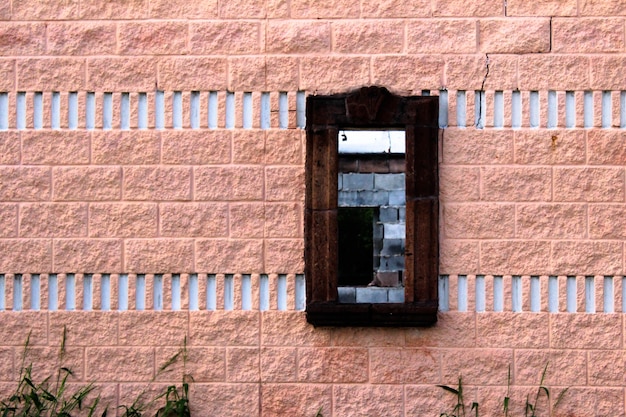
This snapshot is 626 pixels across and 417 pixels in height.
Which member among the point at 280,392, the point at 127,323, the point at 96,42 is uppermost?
the point at 96,42

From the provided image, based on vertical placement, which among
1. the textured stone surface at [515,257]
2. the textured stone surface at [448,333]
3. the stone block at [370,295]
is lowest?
the textured stone surface at [448,333]

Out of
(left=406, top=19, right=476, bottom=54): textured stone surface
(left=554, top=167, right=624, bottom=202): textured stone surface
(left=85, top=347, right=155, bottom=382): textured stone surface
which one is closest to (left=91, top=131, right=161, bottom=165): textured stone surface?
(left=85, top=347, right=155, bottom=382): textured stone surface

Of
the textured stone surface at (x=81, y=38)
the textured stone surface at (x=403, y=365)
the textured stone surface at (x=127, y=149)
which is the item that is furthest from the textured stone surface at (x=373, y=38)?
the textured stone surface at (x=403, y=365)

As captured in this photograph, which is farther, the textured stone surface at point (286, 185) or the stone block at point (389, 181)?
the stone block at point (389, 181)

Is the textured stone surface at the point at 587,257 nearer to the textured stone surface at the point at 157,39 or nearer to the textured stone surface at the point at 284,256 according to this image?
the textured stone surface at the point at 284,256

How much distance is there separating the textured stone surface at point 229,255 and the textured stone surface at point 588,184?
2109 millimetres

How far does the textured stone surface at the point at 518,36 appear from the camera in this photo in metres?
6.30

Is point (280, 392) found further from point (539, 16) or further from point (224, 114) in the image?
point (539, 16)

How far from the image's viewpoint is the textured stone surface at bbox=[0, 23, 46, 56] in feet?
21.1

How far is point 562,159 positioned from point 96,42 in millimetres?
3359

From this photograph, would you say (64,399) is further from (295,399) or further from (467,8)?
(467,8)

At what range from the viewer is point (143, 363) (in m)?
6.32

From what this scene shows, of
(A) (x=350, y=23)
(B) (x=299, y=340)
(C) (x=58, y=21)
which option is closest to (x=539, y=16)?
(A) (x=350, y=23)

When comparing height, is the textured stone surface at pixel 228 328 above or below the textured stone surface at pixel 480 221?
below
